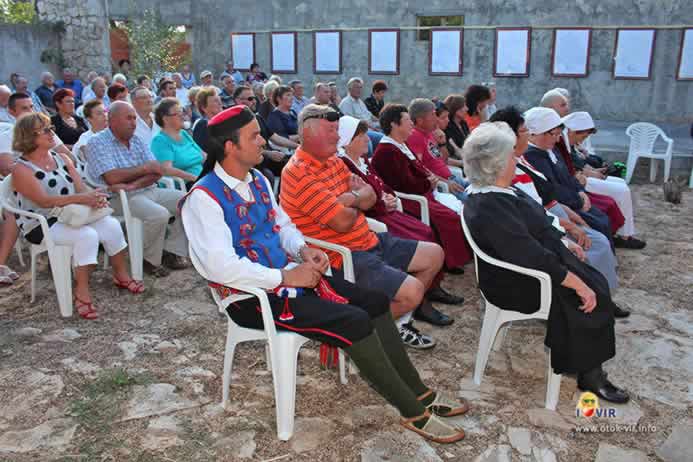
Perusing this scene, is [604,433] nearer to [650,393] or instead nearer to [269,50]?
[650,393]

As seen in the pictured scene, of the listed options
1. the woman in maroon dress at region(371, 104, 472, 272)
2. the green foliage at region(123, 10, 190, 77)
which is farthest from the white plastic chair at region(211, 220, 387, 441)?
the green foliage at region(123, 10, 190, 77)

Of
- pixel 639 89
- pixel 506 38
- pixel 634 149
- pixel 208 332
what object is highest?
pixel 506 38

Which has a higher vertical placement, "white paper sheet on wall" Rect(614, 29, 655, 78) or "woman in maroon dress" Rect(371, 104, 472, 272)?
"white paper sheet on wall" Rect(614, 29, 655, 78)

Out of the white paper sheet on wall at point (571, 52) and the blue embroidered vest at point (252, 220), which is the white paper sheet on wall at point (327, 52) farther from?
the blue embroidered vest at point (252, 220)

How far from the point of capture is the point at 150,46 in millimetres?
14391

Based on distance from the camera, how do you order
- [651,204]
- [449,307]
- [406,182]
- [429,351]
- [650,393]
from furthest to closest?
1. [651,204]
2. [406,182]
3. [449,307]
4. [429,351]
5. [650,393]

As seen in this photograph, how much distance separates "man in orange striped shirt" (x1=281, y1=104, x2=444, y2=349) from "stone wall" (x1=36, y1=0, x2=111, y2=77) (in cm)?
1020

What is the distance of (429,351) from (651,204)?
4.47 meters

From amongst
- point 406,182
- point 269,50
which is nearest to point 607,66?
point 269,50

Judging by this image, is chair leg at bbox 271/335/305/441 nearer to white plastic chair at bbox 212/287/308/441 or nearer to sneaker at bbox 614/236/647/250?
white plastic chair at bbox 212/287/308/441

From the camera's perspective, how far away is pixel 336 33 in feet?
45.3

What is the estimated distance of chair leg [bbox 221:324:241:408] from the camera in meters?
2.65

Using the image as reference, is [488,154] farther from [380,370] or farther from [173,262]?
[173,262]

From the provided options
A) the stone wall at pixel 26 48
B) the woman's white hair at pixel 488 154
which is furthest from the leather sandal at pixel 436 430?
the stone wall at pixel 26 48
